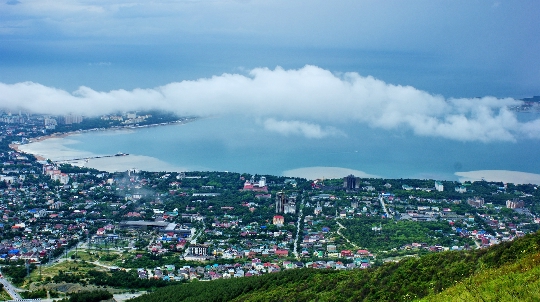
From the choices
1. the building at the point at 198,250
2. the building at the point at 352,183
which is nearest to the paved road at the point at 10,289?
the building at the point at 198,250

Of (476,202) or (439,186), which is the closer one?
(476,202)

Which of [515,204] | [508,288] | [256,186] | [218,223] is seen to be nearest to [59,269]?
[218,223]

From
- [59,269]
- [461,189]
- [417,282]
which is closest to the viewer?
[417,282]

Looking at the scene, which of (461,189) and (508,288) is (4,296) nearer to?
(508,288)

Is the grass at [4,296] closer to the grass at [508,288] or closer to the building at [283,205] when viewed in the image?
the building at [283,205]

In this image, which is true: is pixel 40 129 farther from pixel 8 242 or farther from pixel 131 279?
pixel 131 279

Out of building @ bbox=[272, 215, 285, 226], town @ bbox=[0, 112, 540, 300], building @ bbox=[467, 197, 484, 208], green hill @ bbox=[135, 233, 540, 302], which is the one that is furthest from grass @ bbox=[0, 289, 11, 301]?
building @ bbox=[467, 197, 484, 208]

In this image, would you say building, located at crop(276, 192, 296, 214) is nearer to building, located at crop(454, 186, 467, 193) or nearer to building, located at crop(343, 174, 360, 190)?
building, located at crop(343, 174, 360, 190)
